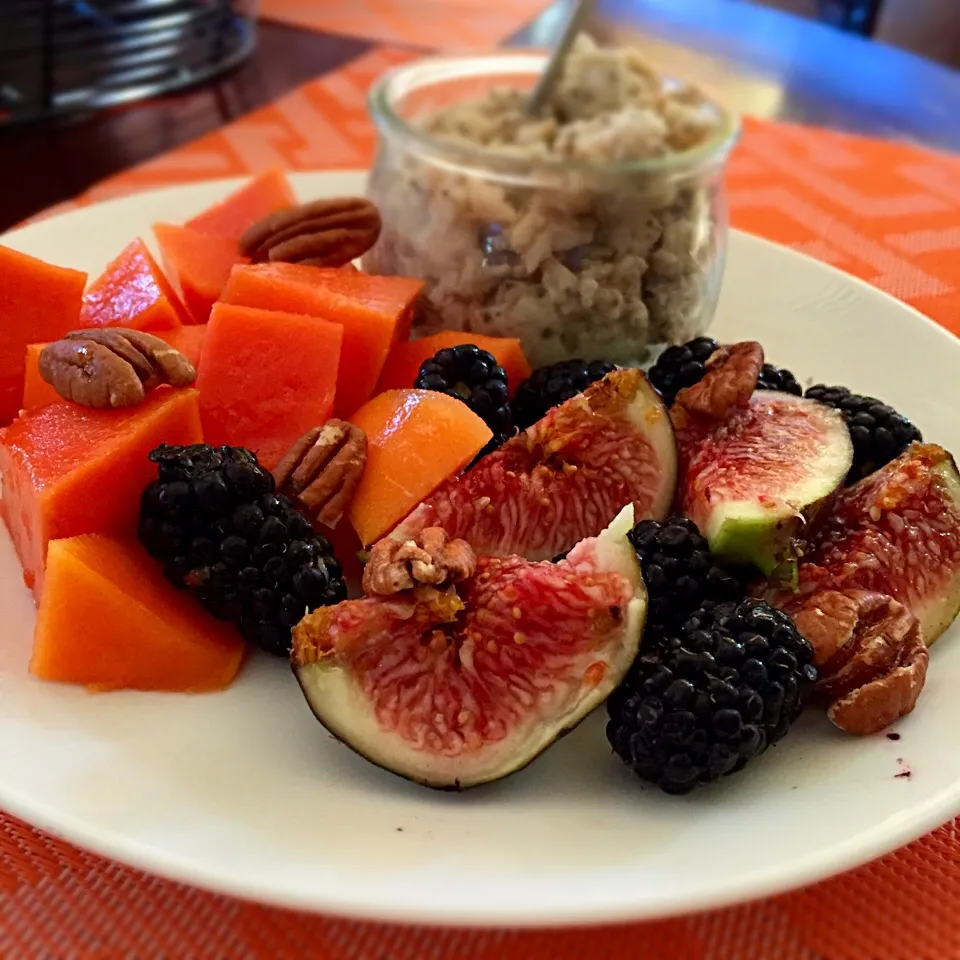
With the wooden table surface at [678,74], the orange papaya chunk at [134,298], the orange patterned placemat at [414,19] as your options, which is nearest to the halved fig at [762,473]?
the orange papaya chunk at [134,298]

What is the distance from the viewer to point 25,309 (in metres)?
1.32

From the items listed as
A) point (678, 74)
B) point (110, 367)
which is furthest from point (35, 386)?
point (678, 74)

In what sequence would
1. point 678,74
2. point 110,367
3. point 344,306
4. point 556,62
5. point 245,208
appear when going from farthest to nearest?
point 678,74 → point 556,62 → point 245,208 → point 344,306 → point 110,367

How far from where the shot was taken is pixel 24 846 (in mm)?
959

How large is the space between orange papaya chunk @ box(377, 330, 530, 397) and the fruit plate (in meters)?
0.49

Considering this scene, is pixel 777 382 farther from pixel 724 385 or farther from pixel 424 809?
pixel 424 809

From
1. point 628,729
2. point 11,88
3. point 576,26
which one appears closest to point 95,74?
point 11,88

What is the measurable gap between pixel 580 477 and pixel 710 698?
45 centimetres

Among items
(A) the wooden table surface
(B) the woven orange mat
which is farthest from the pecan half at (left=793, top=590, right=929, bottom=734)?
(A) the wooden table surface

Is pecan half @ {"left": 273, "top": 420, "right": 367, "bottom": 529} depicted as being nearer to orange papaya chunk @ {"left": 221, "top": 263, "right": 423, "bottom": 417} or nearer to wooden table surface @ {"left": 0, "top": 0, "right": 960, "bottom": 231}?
orange papaya chunk @ {"left": 221, "top": 263, "right": 423, "bottom": 417}

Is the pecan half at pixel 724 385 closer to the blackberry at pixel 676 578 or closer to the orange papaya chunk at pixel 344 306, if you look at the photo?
the blackberry at pixel 676 578

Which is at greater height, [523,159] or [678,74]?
[523,159]

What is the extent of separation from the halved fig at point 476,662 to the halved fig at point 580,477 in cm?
21

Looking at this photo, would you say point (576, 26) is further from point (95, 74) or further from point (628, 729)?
point (95, 74)
